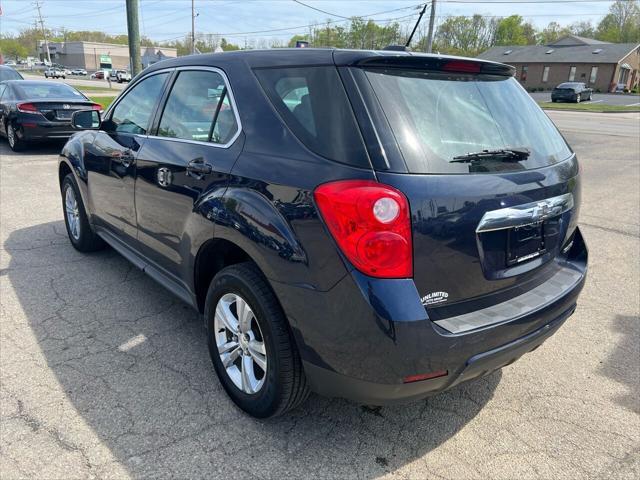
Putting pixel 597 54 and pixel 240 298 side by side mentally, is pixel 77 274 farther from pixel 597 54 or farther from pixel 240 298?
pixel 597 54

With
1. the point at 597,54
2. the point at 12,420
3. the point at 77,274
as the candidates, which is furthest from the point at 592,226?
the point at 597,54

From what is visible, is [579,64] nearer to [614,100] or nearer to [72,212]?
[614,100]

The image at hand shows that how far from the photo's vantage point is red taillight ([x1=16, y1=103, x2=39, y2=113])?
989cm

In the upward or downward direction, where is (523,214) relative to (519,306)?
upward

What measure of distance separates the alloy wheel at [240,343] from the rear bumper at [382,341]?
35 centimetres

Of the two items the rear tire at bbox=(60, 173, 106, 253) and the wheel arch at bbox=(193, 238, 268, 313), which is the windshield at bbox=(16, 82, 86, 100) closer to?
the rear tire at bbox=(60, 173, 106, 253)

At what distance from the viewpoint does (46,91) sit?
10.8 m

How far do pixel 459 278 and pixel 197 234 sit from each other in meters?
1.42

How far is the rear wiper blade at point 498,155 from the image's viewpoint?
7.11 ft

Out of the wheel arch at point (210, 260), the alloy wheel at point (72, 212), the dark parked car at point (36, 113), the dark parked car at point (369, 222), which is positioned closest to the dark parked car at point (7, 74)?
the dark parked car at point (36, 113)

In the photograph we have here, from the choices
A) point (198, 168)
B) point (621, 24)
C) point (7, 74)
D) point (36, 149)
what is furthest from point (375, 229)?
point (621, 24)

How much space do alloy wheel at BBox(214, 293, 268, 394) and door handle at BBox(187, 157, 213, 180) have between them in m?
0.66

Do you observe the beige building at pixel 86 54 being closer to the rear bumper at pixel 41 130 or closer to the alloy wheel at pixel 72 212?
the rear bumper at pixel 41 130

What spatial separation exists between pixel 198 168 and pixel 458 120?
1.37m
